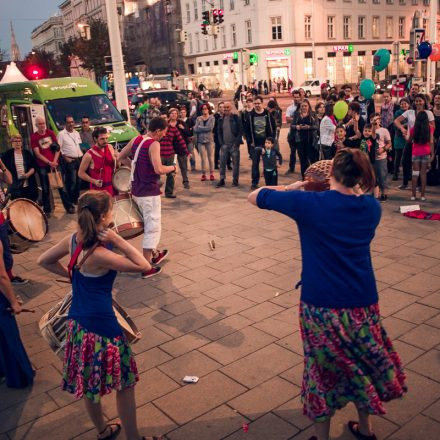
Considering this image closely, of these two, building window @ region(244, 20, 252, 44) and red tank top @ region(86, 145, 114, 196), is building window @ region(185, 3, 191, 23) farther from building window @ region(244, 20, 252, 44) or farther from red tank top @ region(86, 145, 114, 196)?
red tank top @ region(86, 145, 114, 196)

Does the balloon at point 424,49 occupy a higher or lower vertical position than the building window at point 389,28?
lower

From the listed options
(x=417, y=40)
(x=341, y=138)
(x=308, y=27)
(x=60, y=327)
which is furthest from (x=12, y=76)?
(x=308, y=27)

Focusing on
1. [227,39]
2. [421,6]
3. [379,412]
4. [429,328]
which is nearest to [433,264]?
[429,328]

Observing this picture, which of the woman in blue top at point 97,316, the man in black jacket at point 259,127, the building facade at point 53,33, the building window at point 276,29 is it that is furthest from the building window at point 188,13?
the woman in blue top at point 97,316

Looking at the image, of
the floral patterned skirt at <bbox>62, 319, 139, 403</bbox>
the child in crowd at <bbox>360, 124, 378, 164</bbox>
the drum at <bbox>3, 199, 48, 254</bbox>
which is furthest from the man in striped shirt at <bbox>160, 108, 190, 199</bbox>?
the floral patterned skirt at <bbox>62, 319, 139, 403</bbox>

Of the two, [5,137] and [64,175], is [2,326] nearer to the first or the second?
[64,175]

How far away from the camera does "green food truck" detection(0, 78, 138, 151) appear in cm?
1302

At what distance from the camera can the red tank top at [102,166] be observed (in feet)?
25.6

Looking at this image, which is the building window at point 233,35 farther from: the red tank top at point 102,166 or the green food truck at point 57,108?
the red tank top at point 102,166

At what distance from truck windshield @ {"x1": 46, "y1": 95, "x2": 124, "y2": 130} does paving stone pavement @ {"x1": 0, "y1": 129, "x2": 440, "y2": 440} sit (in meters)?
5.46

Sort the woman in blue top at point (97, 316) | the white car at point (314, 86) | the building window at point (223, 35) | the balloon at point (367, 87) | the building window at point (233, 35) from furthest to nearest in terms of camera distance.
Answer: the building window at point (223, 35)
the building window at point (233, 35)
the white car at point (314, 86)
the balloon at point (367, 87)
the woman in blue top at point (97, 316)

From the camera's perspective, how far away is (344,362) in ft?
9.87

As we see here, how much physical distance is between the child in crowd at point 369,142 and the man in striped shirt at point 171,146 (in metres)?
3.87

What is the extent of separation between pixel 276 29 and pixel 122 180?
50575 mm
